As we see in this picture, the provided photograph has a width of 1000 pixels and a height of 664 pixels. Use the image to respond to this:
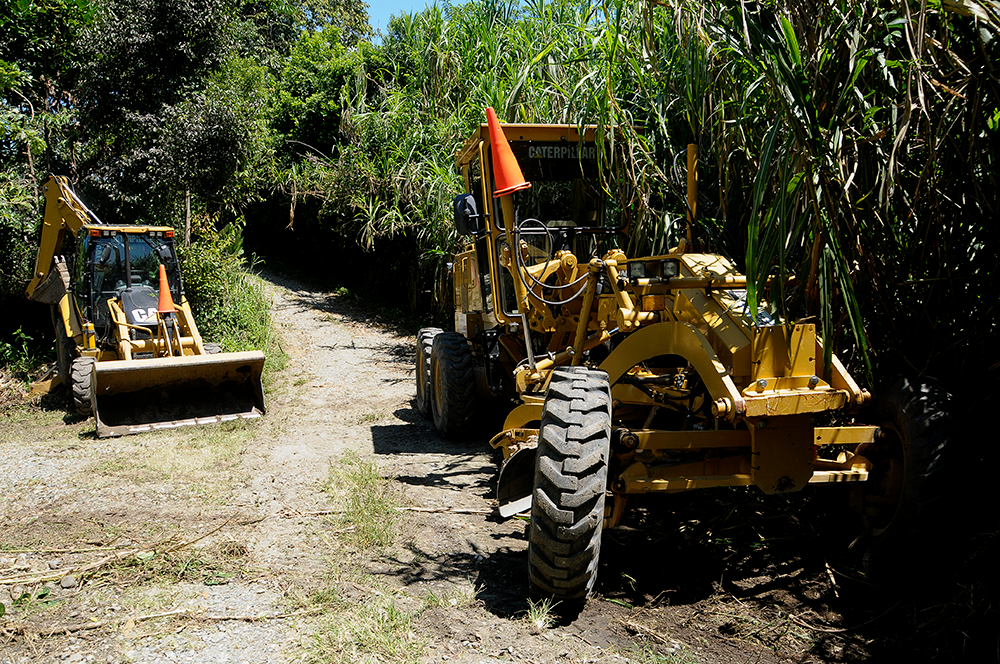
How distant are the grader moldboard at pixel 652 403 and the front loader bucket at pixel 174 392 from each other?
357 centimetres

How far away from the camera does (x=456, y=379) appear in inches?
259

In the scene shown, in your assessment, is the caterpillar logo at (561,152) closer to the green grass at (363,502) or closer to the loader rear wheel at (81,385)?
the green grass at (363,502)

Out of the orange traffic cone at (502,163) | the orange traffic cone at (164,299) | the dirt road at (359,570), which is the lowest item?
the dirt road at (359,570)

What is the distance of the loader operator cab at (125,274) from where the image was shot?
8.47 meters

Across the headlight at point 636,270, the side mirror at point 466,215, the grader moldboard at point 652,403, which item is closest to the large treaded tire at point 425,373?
the grader moldboard at point 652,403

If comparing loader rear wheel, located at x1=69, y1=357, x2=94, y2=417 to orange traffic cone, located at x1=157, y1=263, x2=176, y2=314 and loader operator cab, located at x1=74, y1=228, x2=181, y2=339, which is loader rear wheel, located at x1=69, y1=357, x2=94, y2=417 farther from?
orange traffic cone, located at x1=157, y1=263, x2=176, y2=314

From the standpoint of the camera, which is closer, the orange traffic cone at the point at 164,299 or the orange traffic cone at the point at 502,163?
the orange traffic cone at the point at 502,163

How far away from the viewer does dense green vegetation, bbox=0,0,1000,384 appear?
3.06 metres

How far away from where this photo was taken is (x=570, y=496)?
3.18 metres

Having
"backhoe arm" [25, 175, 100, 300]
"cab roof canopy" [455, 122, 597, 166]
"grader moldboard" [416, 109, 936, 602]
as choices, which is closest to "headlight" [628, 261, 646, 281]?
"grader moldboard" [416, 109, 936, 602]

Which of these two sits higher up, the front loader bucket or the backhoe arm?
the backhoe arm

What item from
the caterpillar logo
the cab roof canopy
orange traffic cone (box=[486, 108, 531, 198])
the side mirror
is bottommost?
the side mirror

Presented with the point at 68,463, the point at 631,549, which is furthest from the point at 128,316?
the point at 631,549

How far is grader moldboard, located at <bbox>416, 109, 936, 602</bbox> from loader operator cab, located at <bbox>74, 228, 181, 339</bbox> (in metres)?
4.93
